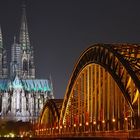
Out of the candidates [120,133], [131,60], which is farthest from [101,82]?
[120,133]

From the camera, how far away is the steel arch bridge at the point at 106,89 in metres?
61.6

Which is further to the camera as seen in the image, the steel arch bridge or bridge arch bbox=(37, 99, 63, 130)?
bridge arch bbox=(37, 99, 63, 130)

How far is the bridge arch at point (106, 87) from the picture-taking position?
6188 centimetres

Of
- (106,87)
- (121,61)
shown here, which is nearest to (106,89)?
(106,87)

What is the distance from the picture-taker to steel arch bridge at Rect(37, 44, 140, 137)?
202 feet

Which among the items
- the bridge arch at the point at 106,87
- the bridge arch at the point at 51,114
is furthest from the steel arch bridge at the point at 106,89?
the bridge arch at the point at 51,114

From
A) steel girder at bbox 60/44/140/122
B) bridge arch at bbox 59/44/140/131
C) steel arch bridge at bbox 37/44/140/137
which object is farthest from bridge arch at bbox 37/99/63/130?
steel girder at bbox 60/44/140/122

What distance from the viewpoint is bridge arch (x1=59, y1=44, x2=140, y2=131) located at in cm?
6188

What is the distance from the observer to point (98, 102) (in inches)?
3031

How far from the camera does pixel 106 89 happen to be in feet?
241

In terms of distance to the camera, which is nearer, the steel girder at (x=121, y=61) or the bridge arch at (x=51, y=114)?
the steel girder at (x=121, y=61)

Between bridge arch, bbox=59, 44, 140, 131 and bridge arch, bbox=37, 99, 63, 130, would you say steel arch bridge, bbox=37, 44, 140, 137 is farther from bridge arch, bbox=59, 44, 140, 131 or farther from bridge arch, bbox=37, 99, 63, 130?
bridge arch, bbox=37, 99, 63, 130

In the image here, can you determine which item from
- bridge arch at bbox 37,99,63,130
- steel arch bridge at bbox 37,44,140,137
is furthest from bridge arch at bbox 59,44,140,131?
bridge arch at bbox 37,99,63,130

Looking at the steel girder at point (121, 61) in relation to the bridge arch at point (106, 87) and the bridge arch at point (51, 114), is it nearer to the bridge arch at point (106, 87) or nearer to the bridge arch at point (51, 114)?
the bridge arch at point (106, 87)
